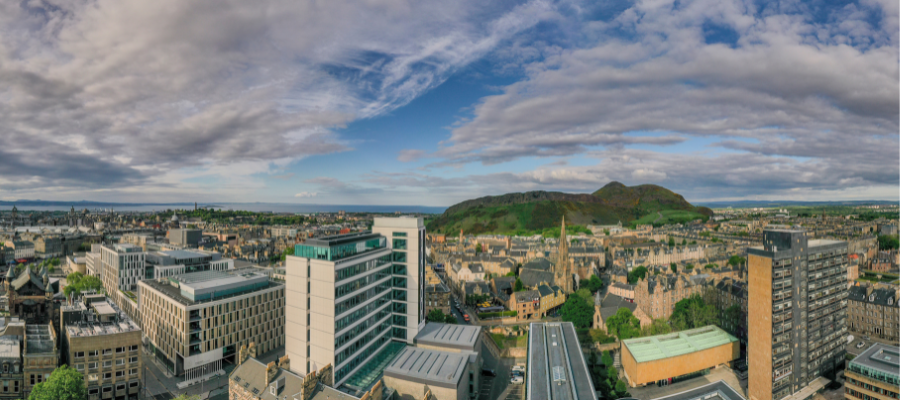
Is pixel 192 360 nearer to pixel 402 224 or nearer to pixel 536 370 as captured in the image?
pixel 402 224

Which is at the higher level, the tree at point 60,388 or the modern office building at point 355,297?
the modern office building at point 355,297

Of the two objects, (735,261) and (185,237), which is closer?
(735,261)

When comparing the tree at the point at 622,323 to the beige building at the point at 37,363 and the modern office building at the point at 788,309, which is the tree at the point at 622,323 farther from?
the beige building at the point at 37,363

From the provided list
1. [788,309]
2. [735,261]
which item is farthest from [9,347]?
[735,261]

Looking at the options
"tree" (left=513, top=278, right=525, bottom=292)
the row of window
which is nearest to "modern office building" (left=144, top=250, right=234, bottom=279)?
the row of window

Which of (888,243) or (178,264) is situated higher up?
(888,243)

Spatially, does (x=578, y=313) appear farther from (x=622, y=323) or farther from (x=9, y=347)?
(x=9, y=347)

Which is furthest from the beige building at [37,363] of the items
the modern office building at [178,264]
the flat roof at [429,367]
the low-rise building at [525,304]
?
the low-rise building at [525,304]
